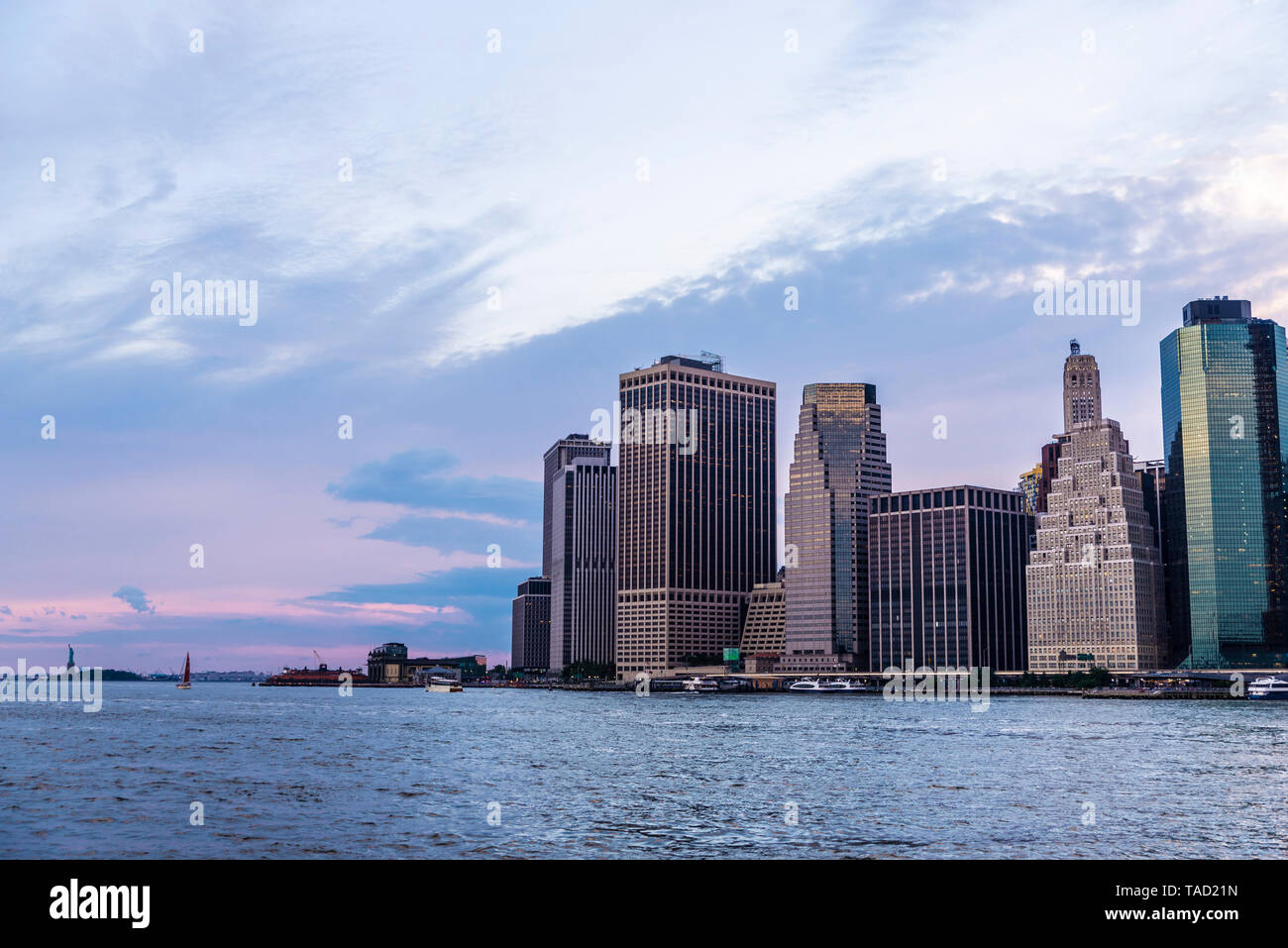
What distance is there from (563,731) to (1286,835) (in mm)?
97918

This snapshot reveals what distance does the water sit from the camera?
42.9 meters

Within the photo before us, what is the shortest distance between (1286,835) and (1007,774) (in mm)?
27760

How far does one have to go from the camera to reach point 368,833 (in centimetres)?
4578

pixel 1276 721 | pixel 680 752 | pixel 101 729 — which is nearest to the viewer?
pixel 680 752

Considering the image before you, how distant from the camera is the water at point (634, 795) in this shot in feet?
141

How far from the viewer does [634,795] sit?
60.5 metres

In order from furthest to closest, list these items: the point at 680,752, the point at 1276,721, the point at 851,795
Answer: the point at 1276,721
the point at 680,752
the point at 851,795
